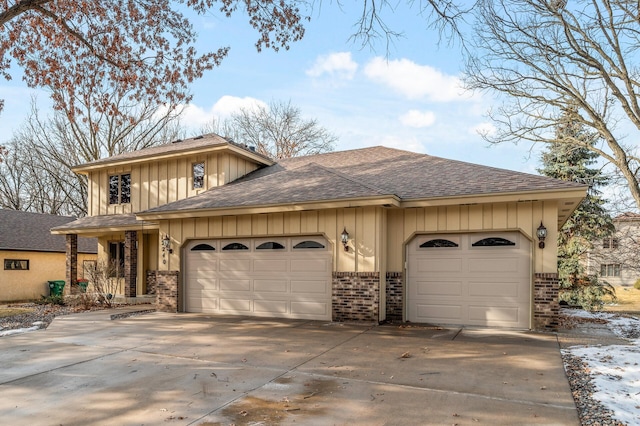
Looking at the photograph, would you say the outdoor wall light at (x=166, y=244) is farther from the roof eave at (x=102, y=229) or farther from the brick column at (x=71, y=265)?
the brick column at (x=71, y=265)

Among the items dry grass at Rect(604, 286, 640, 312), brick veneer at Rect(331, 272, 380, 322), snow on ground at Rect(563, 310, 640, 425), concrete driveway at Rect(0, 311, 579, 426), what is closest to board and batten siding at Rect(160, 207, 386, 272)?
brick veneer at Rect(331, 272, 380, 322)

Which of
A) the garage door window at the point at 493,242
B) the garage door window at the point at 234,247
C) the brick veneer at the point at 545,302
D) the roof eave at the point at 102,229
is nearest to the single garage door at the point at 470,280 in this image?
the garage door window at the point at 493,242

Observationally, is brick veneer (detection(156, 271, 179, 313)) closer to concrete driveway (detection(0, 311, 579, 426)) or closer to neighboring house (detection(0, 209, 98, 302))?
concrete driveway (detection(0, 311, 579, 426))

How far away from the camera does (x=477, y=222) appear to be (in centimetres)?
942

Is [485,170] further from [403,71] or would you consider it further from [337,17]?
[337,17]

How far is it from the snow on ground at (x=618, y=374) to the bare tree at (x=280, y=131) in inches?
927

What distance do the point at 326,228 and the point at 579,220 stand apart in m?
12.5

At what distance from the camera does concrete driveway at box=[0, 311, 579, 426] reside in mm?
4426

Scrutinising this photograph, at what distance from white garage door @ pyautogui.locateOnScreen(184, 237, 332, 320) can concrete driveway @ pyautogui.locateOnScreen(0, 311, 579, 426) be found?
1.59m

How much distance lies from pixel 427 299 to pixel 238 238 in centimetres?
507

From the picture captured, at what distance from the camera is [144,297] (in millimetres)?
15297

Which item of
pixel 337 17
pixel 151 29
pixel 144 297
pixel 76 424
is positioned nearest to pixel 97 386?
pixel 76 424

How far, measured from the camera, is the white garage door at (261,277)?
1048 cm

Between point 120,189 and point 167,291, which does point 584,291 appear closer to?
point 167,291
